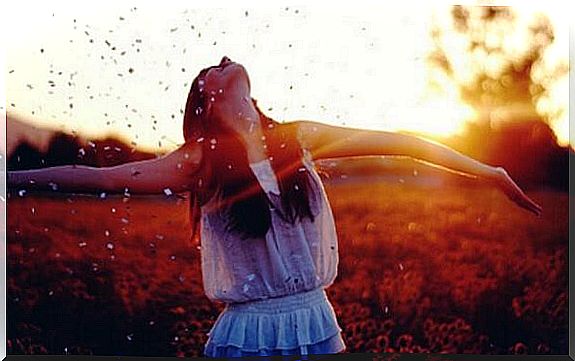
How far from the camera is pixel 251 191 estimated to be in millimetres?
5645

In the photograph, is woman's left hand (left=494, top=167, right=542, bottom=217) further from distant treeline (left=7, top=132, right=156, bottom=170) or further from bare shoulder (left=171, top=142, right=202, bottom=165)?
distant treeline (left=7, top=132, right=156, bottom=170)

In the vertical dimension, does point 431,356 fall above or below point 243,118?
below

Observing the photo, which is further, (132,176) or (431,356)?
(431,356)

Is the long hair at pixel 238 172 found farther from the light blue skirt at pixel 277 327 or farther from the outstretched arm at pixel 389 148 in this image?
the light blue skirt at pixel 277 327

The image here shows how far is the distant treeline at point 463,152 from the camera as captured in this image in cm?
566

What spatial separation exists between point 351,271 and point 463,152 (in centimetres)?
73

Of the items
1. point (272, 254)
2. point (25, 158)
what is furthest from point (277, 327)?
point (25, 158)

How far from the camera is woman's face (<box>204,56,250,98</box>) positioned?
18.5 feet

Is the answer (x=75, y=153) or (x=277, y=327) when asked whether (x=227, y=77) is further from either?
(x=277, y=327)

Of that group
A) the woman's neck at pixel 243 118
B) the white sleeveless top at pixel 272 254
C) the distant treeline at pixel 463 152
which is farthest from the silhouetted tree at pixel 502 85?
the woman's neck at pixel 243 118

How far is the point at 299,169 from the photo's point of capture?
5664mm

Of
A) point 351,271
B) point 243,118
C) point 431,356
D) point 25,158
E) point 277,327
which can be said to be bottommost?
point 431,356

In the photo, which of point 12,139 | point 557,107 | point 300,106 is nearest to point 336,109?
point 300,106

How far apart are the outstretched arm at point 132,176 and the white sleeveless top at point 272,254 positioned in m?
0.19
